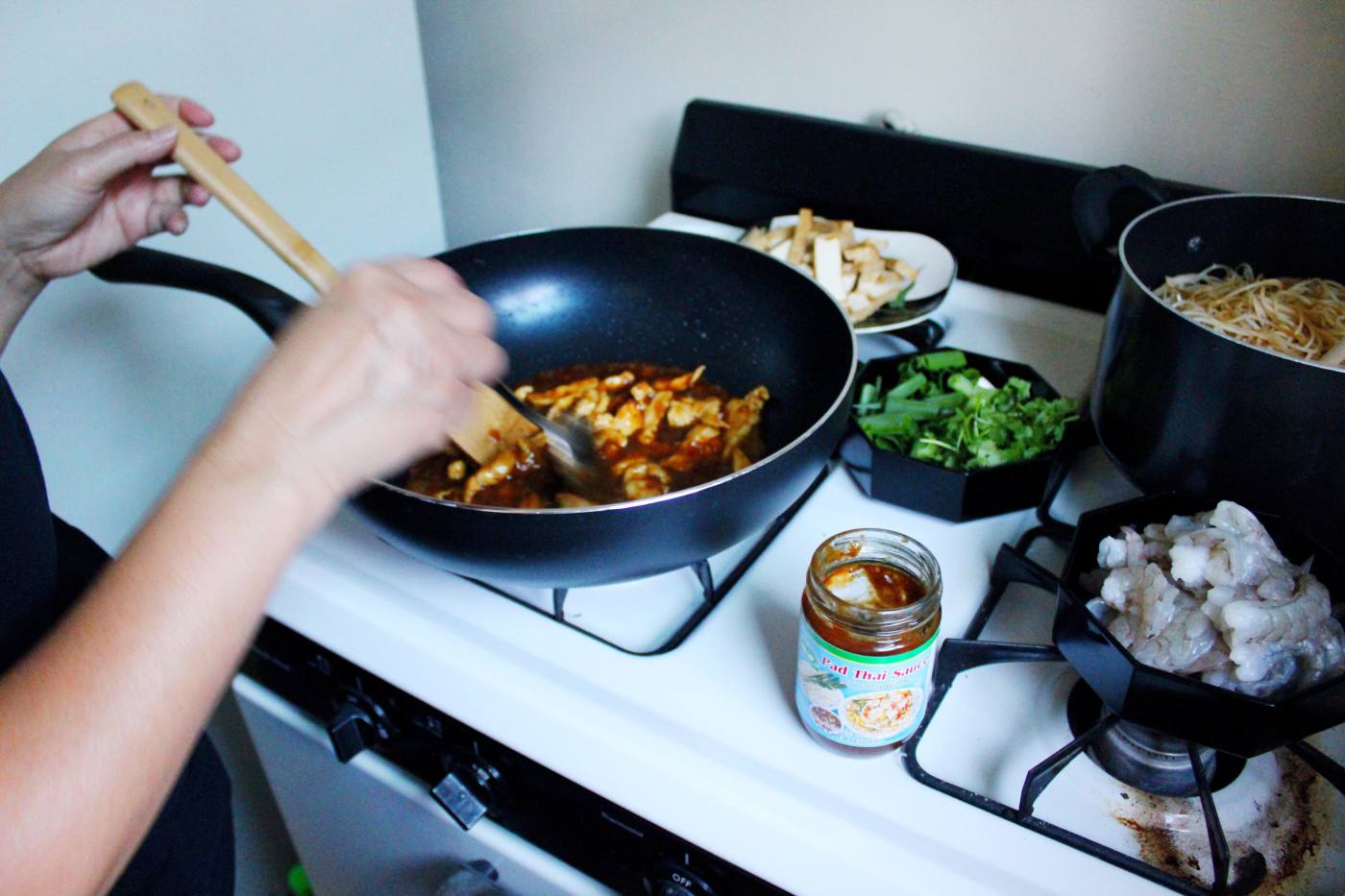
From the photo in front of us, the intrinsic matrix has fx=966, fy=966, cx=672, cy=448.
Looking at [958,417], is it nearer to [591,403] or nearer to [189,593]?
[591,403]

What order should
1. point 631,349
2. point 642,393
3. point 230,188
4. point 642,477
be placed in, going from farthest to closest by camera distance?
point 631,349
point 642,393
point 642,477
point 230,188

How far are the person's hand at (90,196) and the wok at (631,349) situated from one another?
0.03 metres

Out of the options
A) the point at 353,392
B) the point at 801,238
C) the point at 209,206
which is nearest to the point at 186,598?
the point at 353,392

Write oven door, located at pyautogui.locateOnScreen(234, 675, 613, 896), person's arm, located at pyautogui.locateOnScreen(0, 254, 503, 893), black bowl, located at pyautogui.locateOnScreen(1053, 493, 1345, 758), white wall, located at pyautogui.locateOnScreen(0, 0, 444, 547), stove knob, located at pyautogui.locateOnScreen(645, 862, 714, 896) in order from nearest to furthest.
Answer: person's arm, located at pyautogui.locateOnScreen(0, 254, 503, 893) → black bowl, located at pyautogui.locateOnScreen(1053, 493, 1345, 758) → stove knob, located at pyautogui.locateOnScreen(645, 862, 714, 896) → oven door, located at pyautogui.locateOnScreen(234, 675, 613, 896) → white wall, located at pyautogui.locateOnScreen(0, 0, 444, 547)

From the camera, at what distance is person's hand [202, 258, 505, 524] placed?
0.45 m

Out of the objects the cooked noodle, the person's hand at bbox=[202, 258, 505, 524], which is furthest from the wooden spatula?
the cooked noodle

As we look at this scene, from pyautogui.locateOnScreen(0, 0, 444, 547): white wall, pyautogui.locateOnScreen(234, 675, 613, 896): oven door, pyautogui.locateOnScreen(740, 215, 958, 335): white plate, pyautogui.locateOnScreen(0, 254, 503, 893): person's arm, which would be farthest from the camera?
pyautogui.locateOnScreen(740, 215, 958, 335): white plate

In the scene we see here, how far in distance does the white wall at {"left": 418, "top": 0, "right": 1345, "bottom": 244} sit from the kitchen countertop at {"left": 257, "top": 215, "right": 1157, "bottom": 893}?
41cm

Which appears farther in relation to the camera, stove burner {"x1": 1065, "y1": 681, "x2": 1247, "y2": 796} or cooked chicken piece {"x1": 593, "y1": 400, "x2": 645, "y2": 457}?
cooked chicken piece {"x1": 593, "y1": 400, "x2": 645, "y2": 457}

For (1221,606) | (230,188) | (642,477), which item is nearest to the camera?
(1221,606)

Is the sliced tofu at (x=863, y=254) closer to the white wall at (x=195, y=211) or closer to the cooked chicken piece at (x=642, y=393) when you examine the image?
the cooked chicken piece at (x=642, y=393)

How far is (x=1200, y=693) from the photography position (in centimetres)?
51

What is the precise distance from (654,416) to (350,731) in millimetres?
360

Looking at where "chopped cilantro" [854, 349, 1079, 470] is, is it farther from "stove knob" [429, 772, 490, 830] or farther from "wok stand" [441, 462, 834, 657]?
"stove knob" [429, 772, 490, 830]
